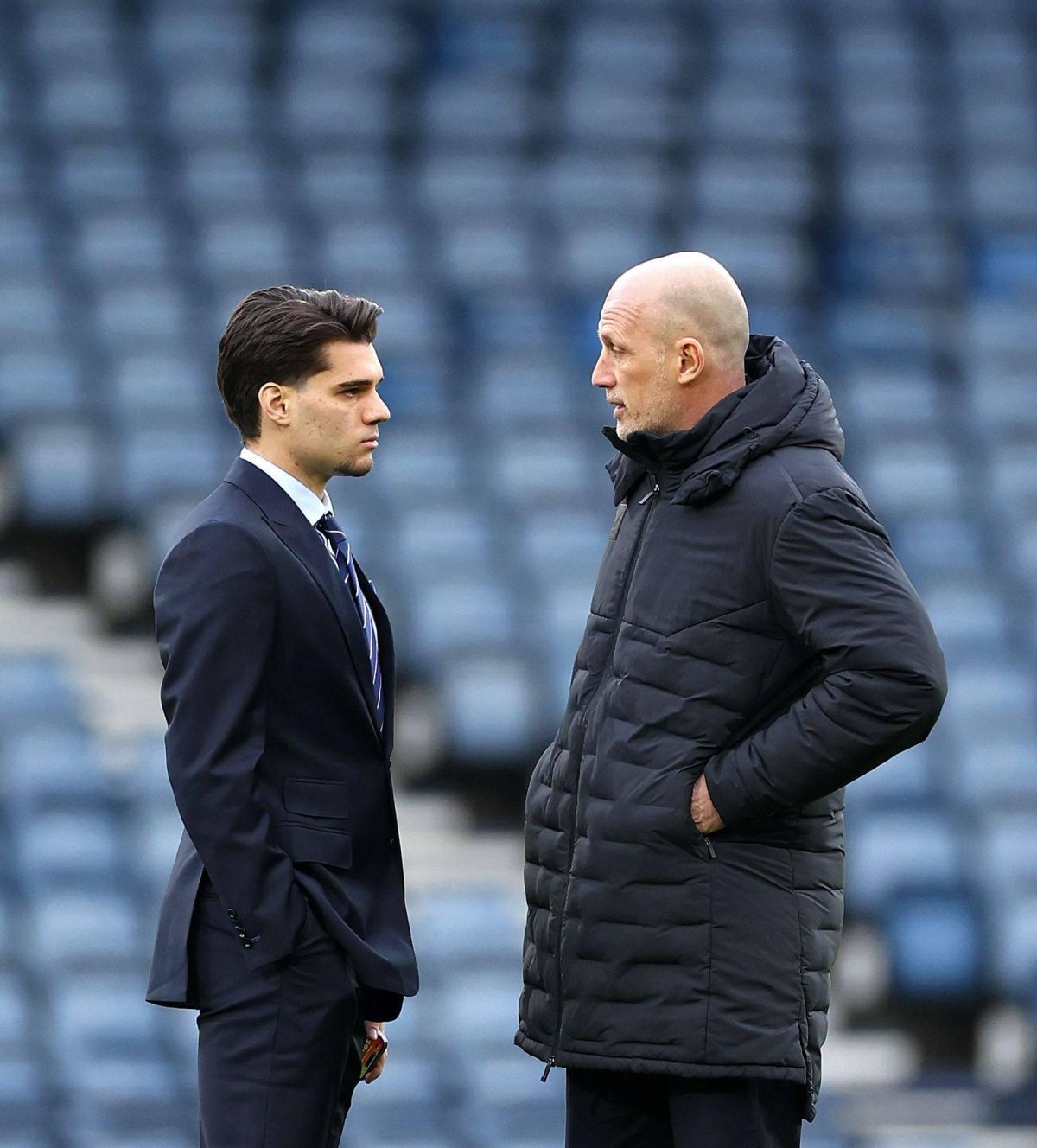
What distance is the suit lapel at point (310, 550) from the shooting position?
1.89 meters

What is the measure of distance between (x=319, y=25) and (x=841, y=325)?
7.24 ft

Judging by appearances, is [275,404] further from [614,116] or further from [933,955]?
[614,116]

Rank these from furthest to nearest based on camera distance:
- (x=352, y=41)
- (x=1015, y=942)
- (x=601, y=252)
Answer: (x=352, y=41) → (x=601, y=252) → (x=1015, y=942)

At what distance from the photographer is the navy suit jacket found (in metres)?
1.80

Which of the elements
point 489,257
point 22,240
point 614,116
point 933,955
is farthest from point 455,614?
point 614,116

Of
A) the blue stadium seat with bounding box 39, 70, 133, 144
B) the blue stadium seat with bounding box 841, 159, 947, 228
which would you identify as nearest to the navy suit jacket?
the blue stadium seat with bounding box 39, 70, 133, 144

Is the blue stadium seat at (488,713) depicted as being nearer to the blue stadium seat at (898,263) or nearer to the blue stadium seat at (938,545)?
the blue stadium seat at (938,545)

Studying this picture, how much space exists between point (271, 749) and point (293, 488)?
0.85 feet

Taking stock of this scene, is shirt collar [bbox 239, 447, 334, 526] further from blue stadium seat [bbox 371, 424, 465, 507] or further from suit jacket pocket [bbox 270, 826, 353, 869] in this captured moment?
blue stadium seat [bbox 371, 424, 465, 507]

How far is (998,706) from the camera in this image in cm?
555

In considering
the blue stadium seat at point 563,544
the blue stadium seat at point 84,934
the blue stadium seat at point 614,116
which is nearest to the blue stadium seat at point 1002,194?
the blue stadium seat at point 614,116

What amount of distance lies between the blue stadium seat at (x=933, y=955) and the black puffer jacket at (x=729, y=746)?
3.05 m

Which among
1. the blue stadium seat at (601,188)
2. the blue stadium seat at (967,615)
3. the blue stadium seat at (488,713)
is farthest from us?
the blue stadium seat at (601,188)

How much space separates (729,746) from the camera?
6.15 ft
